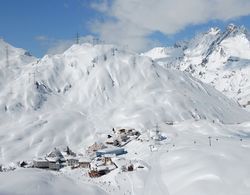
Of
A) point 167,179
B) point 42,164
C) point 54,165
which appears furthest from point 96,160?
point 167,179

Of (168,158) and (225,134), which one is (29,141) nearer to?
(225,134)

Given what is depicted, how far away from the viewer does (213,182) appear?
55.6m

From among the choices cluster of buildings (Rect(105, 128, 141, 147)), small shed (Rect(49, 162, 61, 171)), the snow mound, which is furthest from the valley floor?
cluster of buildings (Rect(105, 128, 141, 147))

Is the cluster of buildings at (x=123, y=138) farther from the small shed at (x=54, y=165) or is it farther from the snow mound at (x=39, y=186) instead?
the snow mound at (x=39, y=186)

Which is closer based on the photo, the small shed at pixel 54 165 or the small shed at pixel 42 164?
the small shed at pixel 54 165

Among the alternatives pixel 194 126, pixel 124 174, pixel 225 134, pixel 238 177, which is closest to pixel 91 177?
pixel 124 174

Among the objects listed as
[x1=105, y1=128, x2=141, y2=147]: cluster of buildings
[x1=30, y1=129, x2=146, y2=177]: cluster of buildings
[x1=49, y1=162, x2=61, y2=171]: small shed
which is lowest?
[x1=49, y1=162, x2=61, y2=171]: small shed

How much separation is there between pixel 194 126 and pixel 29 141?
8671 centimetres

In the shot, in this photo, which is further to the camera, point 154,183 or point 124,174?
point 124,174

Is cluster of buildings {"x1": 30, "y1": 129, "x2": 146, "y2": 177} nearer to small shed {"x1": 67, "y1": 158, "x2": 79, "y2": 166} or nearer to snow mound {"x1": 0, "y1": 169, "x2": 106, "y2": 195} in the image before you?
small shed {"x1": 67, "y1": 158, "x2": 79, "y2": 166}

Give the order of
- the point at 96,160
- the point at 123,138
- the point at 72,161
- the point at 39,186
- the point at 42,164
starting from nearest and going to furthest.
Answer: the point at 39,186 < the point at 96,160 < the point at 42,164 < the point at 72,161 < the point at 123,138

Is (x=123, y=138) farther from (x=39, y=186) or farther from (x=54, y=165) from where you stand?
(x=39, y=186)

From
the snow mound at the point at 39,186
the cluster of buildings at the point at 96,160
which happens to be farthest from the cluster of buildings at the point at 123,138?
the snow mound at the point at 39,186

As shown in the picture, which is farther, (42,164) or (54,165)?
(42,164)
